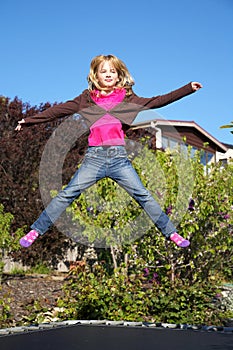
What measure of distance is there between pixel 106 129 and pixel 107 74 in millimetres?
325

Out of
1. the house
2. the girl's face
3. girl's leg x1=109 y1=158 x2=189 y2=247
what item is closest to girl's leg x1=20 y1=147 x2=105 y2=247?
girl's leg x1=109 y1=158 x2=189 y2=247

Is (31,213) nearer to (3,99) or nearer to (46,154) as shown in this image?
(46,154)

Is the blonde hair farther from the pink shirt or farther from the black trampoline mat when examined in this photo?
the black trampoline mat

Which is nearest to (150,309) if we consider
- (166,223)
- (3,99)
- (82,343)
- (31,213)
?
(82,343)

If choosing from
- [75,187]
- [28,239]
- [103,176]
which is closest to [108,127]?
[103,176]

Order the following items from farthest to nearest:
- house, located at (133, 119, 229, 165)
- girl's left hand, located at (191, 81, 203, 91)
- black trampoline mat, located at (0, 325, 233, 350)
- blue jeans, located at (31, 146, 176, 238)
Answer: house, located at (133, 119, 229, 165)
black trampoline mat, located at (0, 325, 233, 350)
blue jeans, located at (31, 146, 176, 238)
girl's left hand, located at (191, 81, 203, 91)

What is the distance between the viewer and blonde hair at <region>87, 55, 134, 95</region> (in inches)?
126

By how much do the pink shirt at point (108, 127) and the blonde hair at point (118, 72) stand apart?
0.04 metres

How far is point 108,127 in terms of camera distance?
3.21 meters

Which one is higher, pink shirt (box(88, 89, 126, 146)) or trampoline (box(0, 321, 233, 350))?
pink shirt (box(88, 89, 126, 146))

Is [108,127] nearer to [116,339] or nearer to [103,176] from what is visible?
[103,176]

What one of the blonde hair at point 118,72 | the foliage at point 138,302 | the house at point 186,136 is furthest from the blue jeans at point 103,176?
the house at point 186,136

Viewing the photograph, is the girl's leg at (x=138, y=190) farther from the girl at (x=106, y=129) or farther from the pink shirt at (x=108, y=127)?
the pink shirt at (x=108, y=127)

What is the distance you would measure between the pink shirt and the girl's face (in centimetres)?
8
